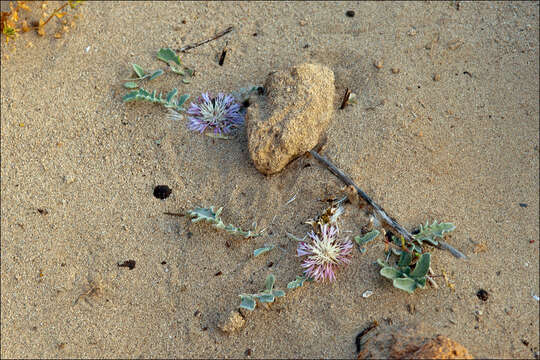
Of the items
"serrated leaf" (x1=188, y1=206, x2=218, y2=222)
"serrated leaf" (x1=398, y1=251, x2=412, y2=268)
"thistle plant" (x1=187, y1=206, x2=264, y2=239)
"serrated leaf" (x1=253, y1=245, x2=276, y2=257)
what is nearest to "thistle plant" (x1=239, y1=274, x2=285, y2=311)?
"serrated leaf" (x1=253, y1=245, x2=276, y2=257)

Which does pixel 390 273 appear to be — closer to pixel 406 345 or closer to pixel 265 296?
pixel 406 345

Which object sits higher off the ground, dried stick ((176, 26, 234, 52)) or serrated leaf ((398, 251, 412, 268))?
dried stick ((176, 26, 234, 52))

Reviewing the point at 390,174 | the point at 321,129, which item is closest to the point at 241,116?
the point at 321,129

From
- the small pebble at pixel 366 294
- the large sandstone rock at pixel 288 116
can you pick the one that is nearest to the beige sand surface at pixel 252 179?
the small pebble at pixel 366 294

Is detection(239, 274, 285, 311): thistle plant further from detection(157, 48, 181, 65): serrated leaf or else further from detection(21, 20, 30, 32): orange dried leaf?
detection(21, 20, 30, 32): orange dried leaf

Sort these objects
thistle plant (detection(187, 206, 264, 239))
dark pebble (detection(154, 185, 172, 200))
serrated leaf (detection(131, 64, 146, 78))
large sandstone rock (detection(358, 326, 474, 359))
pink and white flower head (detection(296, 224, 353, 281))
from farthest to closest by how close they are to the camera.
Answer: serrated leaf (detection(131, 64, 146, 78))
dark pebble (detection(154, 185, 172, 200))
thistle plant (detection(187, 206, 264, 239))
pink and white flower head (detection(296, 224, 353, 281))
large sandstone rock (detection(358, 326, 474, 359))

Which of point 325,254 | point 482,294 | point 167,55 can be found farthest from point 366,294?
point 167,55

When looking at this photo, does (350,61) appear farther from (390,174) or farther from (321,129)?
(390,174)
